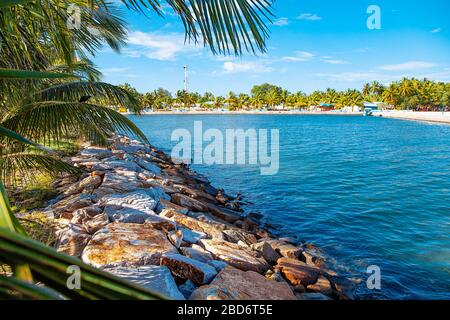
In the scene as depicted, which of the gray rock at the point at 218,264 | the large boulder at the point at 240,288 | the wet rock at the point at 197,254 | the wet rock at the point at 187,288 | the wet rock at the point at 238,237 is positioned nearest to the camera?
the large boulder at the point at 240,288

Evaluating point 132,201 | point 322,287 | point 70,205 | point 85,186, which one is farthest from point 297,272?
point 85,186

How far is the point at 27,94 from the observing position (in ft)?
11.9

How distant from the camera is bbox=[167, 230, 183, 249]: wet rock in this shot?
4160 mm

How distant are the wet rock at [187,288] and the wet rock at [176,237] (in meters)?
0.86

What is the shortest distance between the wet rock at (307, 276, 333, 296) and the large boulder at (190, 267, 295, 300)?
1.28 metres

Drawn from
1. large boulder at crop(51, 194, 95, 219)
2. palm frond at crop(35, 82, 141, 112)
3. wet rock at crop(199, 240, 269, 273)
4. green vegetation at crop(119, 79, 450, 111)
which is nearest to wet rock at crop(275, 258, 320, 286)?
wet rock at crop(199, 240, 269, 273)

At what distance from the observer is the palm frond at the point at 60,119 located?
3.25 metres

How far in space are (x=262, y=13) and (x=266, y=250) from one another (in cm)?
494

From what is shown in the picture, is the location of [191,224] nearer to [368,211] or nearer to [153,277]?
[153,277]

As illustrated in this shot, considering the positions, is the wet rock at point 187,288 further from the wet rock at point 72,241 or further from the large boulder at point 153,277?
the wet rock at point 72,241

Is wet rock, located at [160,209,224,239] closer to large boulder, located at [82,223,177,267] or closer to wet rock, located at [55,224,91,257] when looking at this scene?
large boulder, located at [82,223,177,267]

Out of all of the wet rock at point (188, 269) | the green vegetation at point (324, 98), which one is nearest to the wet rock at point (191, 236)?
the wet rock at point (188, 269)

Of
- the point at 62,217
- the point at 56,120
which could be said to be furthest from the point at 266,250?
the point at 56,120

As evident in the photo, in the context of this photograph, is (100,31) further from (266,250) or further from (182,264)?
(266,250)
